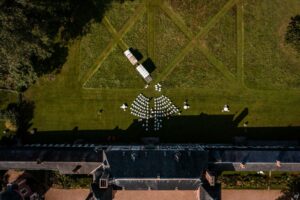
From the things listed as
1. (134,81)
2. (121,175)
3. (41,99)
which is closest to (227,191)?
(121,175)

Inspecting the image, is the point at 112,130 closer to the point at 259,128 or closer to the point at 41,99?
the point at 41,99

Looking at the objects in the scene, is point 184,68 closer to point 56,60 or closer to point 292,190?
point 56,60

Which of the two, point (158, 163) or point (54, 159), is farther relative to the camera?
point (54, 159)

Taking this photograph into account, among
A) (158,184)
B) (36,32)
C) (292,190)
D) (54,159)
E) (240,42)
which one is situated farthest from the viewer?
(240,42)

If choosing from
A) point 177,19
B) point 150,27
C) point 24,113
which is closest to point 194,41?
point 177,19

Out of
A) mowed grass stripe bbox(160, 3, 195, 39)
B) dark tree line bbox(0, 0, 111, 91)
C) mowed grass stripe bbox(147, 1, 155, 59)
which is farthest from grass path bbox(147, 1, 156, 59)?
dark tree line bbox(0, 0, 111, 91)

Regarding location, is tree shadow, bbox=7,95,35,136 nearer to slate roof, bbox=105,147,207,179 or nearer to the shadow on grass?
the shadow on grass
